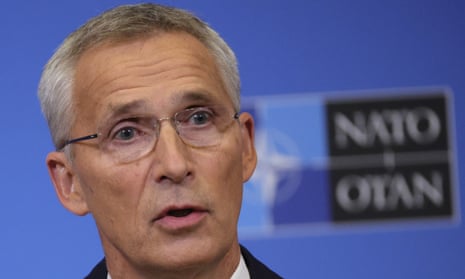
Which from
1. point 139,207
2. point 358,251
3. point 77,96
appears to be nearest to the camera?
point 139,207

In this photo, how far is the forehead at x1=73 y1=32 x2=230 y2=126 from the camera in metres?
1.70

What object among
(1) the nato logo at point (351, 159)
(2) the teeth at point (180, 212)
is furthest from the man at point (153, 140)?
(1) the nato logo at point (351, 159)

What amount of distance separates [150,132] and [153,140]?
0.05 ft

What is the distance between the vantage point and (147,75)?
171 centimetres

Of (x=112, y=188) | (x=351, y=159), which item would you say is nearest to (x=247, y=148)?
(x=112, y=188)

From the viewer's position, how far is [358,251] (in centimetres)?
284

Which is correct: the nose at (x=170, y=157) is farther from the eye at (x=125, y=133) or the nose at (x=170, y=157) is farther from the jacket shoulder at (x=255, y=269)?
the jacket shoulder at (x=255, y=269)

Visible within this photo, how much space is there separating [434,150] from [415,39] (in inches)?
12.0

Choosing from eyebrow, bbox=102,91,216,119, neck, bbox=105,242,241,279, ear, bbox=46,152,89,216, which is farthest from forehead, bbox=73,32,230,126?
neck, bbox=105,242,241,279

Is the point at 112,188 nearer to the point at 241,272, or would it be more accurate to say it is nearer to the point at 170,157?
the point at 170,157

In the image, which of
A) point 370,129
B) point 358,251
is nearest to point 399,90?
point 370,129

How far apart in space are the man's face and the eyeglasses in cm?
1

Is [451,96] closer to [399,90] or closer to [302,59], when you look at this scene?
[399,90]

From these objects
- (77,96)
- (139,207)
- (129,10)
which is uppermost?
(129,10)
